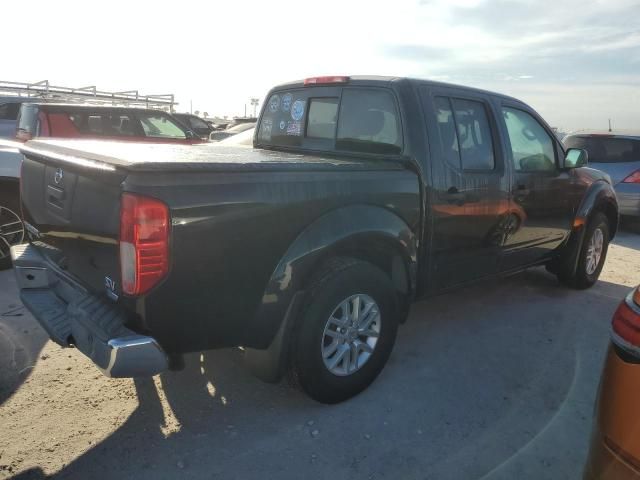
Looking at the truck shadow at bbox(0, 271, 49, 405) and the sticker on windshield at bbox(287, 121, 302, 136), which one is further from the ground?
the sticker on windshield at bbox(287, 121, 302, 136)

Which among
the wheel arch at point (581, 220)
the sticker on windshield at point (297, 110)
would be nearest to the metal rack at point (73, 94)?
the sticker on windshield at point (297, 110)

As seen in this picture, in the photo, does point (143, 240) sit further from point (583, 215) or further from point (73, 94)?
point (73, 94)

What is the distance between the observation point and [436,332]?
163 inches

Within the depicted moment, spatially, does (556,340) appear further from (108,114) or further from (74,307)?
(108,114)

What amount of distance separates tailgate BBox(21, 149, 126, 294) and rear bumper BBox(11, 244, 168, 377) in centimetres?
8

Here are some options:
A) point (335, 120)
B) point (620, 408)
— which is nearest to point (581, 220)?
point (335, 120)

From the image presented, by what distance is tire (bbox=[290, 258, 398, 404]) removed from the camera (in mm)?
2762

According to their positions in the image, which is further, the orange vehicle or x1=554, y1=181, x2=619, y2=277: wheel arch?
x1=554, y1=181, x2=619, y2=277: wheel arch

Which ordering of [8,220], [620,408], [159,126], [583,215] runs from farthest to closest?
[159,126] < [8,220] < [583,215] < [620,408]

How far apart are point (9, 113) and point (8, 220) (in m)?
6.10

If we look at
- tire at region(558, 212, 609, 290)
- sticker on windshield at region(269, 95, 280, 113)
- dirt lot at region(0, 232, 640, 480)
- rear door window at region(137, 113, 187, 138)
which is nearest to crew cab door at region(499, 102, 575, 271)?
tire at region(558, 212, 609, 290)

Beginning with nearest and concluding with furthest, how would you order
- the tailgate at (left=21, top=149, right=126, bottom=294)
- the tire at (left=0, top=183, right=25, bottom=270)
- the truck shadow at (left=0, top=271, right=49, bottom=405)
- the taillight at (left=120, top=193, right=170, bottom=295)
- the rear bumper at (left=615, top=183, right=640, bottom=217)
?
the taillight at (left=120, top=193, right=170, bottom=295) → the tailgate at (left=21, top=149, right=126, bottom=294) → the truck shadow at (left=0, top=271, right=49, bottom=405) → the tire at (left=0, top=183, right=25, bottom=270) → the rear bumper at (left=615, top=183, right=640, bottom=217)

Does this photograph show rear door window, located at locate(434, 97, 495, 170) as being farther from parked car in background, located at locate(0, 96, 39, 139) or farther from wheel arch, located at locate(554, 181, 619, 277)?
parked car in background, located at locate(0, 96, 39, 139)

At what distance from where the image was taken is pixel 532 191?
4277 mm
